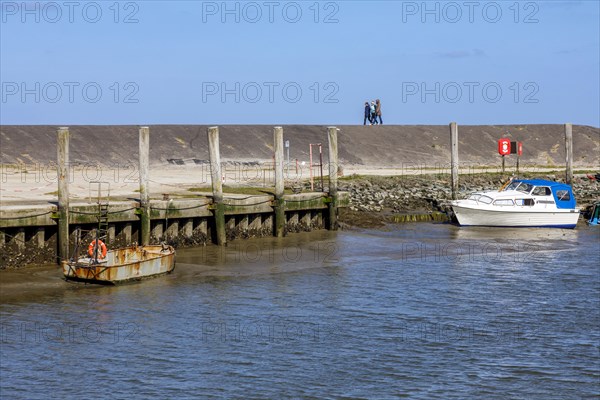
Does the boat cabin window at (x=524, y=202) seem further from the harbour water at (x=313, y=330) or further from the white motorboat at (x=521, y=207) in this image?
the harbour water at (x=313, y=330)

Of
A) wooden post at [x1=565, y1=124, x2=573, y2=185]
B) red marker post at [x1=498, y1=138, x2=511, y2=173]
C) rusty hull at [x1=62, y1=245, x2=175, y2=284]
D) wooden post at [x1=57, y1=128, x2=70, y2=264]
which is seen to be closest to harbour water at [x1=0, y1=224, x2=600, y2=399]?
rusty hull at [x1=62, y1=245, x2=175, y2=284]

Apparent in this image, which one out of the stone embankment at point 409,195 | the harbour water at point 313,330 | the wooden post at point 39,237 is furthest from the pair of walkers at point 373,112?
the wooden post at point 39,237

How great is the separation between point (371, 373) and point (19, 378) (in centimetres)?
651

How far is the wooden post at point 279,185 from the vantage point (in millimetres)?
32344

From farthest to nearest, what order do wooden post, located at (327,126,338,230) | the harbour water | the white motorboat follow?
the white motorboat < wooden post, located at (327,126,338,230) < the harbour water

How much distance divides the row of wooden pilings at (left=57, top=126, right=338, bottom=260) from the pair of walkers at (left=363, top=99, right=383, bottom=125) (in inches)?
1070

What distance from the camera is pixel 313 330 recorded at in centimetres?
2155

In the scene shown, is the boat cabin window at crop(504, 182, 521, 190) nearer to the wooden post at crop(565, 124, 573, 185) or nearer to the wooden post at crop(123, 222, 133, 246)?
the wooden post at crop(565, 124, 573, 185)

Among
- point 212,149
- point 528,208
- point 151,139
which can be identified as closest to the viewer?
point 212,149

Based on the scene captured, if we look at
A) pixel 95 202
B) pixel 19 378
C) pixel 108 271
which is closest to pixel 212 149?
pixel 95 202

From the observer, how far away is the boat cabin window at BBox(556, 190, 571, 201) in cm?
3881

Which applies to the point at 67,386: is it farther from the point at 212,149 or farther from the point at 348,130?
the point at 348,130

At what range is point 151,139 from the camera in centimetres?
5406

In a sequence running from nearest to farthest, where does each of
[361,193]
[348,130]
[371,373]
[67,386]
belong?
[67,386]
[371,373]
[361,193]
[348,130]
